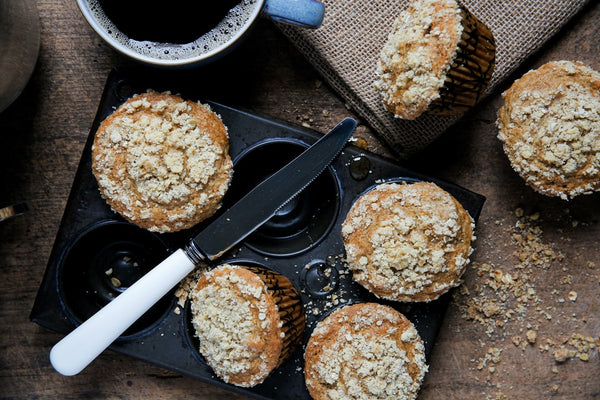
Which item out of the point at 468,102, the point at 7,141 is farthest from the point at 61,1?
the point at 468,102

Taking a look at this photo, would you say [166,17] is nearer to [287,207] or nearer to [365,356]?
[287,207]

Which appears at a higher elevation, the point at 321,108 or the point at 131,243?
the point at 321,108

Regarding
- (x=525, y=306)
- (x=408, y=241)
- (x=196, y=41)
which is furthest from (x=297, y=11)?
(x=525, y=306)

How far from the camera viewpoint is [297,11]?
4.39 feet

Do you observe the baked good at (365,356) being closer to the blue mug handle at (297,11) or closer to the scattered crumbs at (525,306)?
the scattered crumbs at (525,306)

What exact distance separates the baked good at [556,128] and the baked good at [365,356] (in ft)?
1.62

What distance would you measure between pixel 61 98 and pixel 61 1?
266mm

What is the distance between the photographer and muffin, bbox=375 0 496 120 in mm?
1354

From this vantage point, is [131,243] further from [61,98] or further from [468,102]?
[468,102]

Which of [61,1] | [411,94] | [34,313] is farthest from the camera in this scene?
[61,1]

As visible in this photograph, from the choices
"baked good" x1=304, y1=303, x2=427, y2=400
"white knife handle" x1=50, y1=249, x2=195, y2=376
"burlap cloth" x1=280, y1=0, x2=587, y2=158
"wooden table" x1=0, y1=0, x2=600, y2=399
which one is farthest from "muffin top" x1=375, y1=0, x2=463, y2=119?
"white knife handle" x1=50, y1=249, x2=195, y2=376

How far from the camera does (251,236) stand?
1597mm

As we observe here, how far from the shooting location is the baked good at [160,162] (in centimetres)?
145

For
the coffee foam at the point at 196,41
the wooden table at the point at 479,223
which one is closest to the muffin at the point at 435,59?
the wooden table at the point at 479,223
